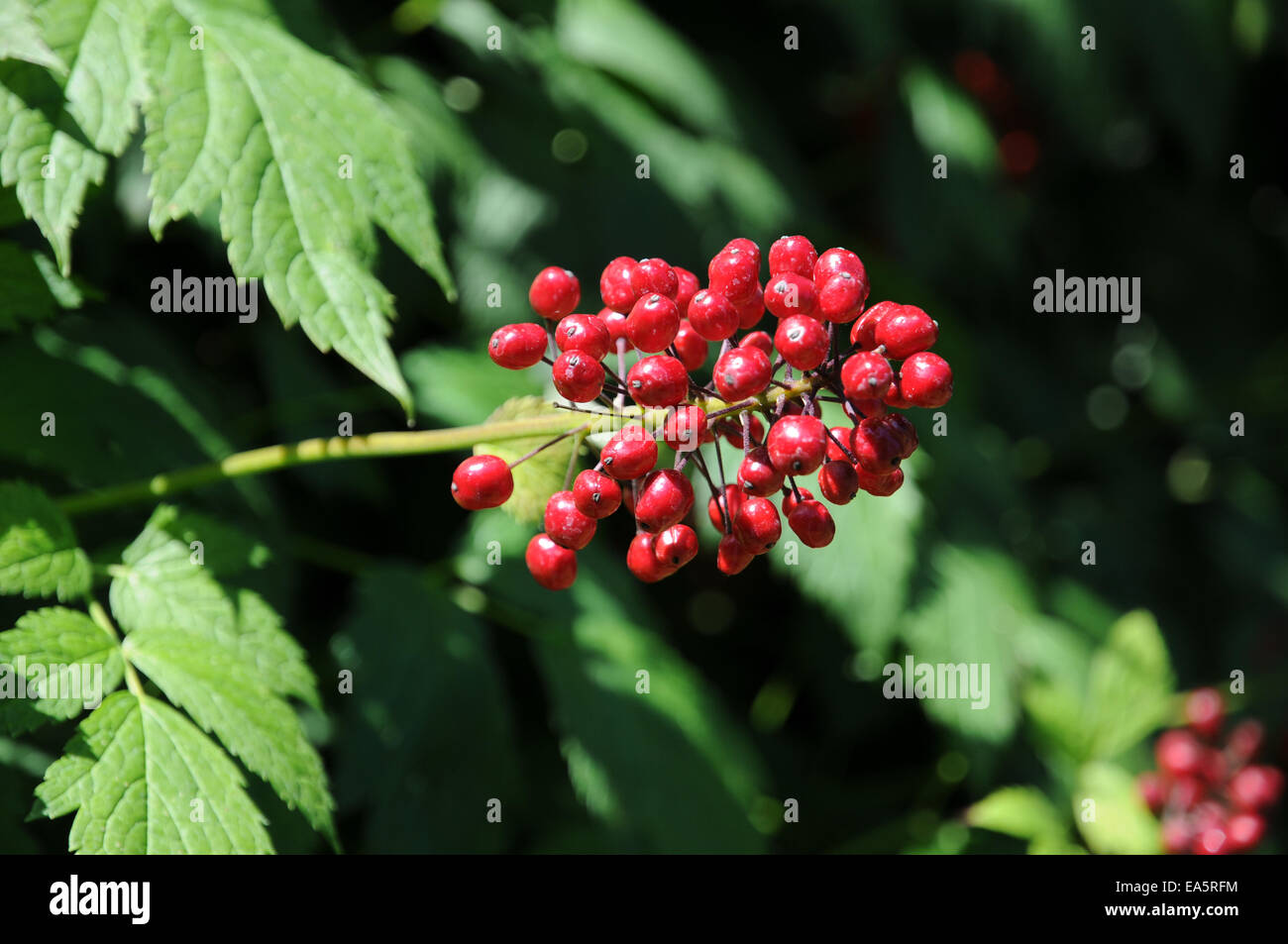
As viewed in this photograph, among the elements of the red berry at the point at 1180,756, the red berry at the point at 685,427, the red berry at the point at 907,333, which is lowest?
the red berry at the point at 1180,756

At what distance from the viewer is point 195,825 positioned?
4.39 feet

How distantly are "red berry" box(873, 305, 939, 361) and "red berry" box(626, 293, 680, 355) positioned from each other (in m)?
0.30

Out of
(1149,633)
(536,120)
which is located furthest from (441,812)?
(1149,633)

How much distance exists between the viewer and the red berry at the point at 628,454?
136 cm

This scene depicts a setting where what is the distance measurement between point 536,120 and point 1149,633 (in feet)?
8.00

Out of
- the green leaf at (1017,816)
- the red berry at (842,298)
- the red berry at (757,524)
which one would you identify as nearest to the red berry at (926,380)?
the red berry at (842,298)

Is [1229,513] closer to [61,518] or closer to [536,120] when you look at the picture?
[536,120]

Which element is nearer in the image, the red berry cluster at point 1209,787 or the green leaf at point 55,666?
the green leaf at point 55,666

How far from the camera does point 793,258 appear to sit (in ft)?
5.01

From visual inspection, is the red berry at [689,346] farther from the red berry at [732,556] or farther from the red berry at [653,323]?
the red berry at [732,556]

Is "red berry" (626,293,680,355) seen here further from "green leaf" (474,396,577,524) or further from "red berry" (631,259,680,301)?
"green leaf" (474,396,577,524)

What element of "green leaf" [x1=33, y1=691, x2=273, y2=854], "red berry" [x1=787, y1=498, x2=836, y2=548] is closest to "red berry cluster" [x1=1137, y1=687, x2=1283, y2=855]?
"red berry" [x1=787, y1=498, x2=836, y2=548]

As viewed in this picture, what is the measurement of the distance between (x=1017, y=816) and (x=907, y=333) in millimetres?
1869

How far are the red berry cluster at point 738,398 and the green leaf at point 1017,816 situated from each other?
167 centimetres
